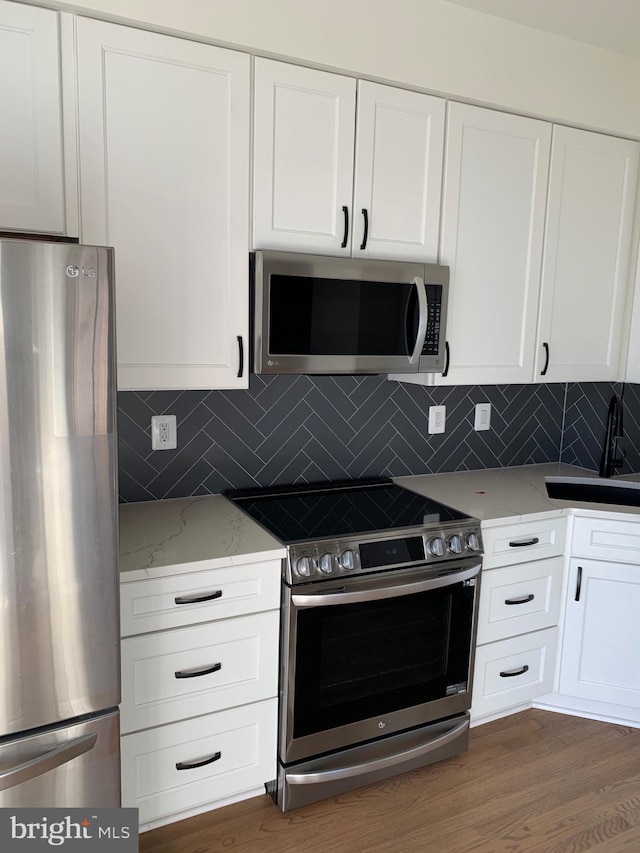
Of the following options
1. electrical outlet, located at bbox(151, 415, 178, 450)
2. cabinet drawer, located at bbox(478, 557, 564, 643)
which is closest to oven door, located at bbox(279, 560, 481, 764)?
cabinet drawer, located at bbox(478, 557, 564, 643)

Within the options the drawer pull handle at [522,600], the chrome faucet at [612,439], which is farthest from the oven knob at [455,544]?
the chrome faucet at [612,439]

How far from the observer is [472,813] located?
2.19 meters

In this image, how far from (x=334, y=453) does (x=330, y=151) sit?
116 cm

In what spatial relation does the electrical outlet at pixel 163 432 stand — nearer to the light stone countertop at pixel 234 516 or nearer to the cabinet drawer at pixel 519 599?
the light stone countertop at pixel 234 516

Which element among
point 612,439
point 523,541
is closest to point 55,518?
point 523,541

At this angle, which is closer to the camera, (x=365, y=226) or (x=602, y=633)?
(x=365, y=226)

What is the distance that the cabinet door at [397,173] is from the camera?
228cm

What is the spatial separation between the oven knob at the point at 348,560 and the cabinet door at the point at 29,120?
4.18 ft

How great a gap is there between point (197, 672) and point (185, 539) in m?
0.39

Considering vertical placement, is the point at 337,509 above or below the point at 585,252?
below

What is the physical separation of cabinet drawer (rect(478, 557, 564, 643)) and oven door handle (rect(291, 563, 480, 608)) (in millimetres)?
186

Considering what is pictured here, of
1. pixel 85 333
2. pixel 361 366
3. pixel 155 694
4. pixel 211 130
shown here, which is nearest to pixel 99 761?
pixel 155 694

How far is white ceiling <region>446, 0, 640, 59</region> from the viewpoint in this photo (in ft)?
7.47

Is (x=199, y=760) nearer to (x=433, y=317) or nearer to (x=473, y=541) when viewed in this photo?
(x=473, y=541)
